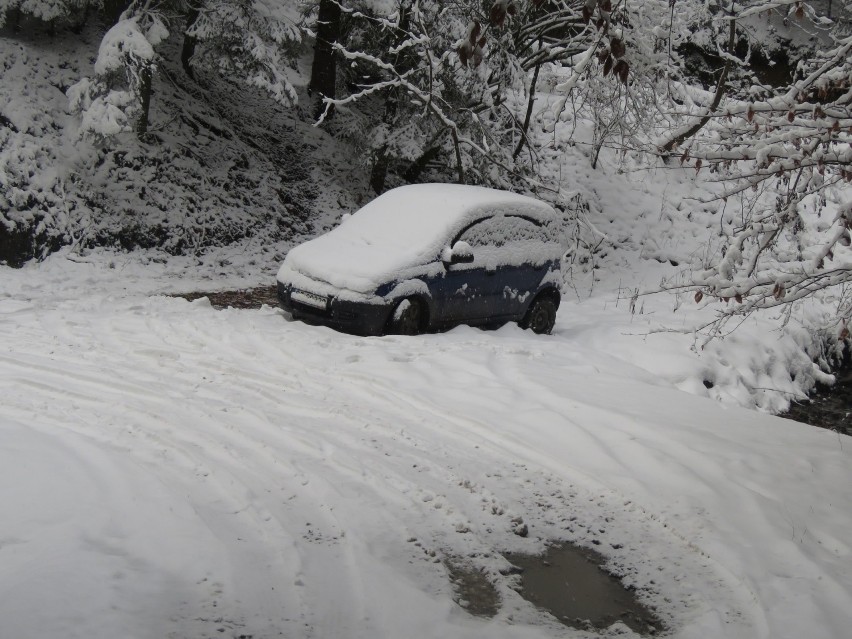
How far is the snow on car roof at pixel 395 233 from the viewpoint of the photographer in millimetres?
8930

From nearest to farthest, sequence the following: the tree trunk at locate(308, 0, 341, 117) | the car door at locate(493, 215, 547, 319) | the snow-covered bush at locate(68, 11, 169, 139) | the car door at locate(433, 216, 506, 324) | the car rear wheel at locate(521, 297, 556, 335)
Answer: the car door at locate(433, 216, 506, 324), the car door at locate(493, 215, 547, 319), the car rear wheel at locate(521, 297, 556, 335), the snow-covered bush at locate(68, 11, 169, 139), the tree trunk at locate(308, 0, 341, 117)

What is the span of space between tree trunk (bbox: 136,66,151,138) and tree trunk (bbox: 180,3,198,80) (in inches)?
53.6

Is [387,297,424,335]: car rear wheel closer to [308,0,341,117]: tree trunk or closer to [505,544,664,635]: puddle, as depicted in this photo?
[505,544,664,635]: puddle

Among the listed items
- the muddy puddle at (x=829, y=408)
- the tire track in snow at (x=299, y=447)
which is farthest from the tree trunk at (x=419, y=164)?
the tire track in snow at (x=299, y=447)

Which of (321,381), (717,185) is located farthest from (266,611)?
(717,185)

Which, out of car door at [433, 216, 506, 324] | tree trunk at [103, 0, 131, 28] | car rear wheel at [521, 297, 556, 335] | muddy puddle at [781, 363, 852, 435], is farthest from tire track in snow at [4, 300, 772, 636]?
tree trunk at [103, 0, 131, 28]

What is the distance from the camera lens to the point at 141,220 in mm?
13594

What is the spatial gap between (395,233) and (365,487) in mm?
5157

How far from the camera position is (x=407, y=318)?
902 cm

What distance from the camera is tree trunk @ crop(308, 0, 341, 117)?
53.9ft

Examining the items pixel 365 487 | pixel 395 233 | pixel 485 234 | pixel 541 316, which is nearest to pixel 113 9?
pixel 395 233

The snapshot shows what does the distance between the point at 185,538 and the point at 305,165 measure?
14117mm

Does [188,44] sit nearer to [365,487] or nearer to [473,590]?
[365,487]

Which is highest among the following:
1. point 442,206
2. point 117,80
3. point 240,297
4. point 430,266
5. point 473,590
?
point 117,80
